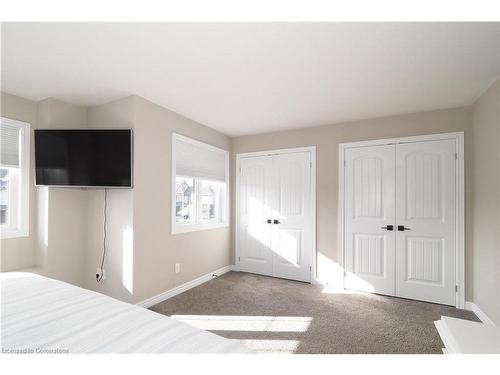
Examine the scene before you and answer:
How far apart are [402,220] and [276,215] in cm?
179

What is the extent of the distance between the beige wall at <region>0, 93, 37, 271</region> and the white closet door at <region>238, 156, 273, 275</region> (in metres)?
2.84

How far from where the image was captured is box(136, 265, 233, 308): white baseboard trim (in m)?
2.84

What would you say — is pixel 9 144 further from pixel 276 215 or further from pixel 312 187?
pixel 312 187

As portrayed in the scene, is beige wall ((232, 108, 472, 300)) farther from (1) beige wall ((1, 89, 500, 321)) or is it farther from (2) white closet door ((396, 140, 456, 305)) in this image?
(2) white closet door ((396, 140, 456, 305))

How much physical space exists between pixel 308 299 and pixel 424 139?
254 centimetres

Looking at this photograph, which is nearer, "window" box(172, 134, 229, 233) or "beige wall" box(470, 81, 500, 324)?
"beige wall" box(470, 81, 500, 324)

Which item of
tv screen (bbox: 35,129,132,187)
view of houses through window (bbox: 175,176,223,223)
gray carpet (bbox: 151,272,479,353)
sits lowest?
gray carpet (bbox: 151,272,479,353)

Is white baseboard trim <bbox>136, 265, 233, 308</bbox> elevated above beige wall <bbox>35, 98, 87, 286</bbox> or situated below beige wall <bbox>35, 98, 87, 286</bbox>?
below

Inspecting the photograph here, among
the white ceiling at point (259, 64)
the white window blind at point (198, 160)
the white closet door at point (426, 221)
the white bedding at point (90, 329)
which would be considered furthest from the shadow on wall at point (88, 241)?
the white closet door at point (426, 221)

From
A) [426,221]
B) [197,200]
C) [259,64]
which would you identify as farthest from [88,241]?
[426,221]

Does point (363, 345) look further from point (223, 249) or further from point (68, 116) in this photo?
point (68, 116)

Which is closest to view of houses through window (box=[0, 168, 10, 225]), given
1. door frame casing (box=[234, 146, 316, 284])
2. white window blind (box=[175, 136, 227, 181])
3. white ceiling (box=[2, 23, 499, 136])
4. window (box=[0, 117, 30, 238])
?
window (box=[0, 117, 30, 238])
